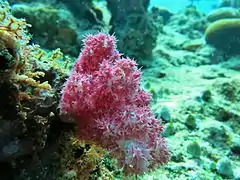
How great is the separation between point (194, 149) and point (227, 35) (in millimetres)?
6066

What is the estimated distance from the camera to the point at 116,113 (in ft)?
5.73

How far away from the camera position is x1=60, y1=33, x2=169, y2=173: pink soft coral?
5.61ft

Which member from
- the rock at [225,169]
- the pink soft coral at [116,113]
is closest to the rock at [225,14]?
the rock at [225,169]

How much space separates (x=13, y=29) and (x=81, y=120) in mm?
679

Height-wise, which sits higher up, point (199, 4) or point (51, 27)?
point (199, 4)

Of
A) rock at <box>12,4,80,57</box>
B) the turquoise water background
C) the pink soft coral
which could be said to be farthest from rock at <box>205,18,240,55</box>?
the pink soft coral

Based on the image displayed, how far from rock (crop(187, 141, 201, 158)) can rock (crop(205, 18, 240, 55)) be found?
5.83 m

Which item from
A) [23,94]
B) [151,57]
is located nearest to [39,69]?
[23,94]

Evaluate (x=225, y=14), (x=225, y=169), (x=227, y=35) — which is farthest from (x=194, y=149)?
(x=225, y=14)

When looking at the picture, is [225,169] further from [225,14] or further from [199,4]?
[199,4]

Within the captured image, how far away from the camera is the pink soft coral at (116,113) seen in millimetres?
1711

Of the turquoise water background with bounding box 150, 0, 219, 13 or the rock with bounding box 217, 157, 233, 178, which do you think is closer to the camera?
the rock with bounding box 217, 157, 233, 178

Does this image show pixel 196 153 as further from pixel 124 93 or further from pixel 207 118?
pixel 124 93

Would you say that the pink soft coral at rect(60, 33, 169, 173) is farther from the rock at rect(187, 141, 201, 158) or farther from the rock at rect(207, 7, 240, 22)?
the rock at rect(207, 7, 240, 22)
